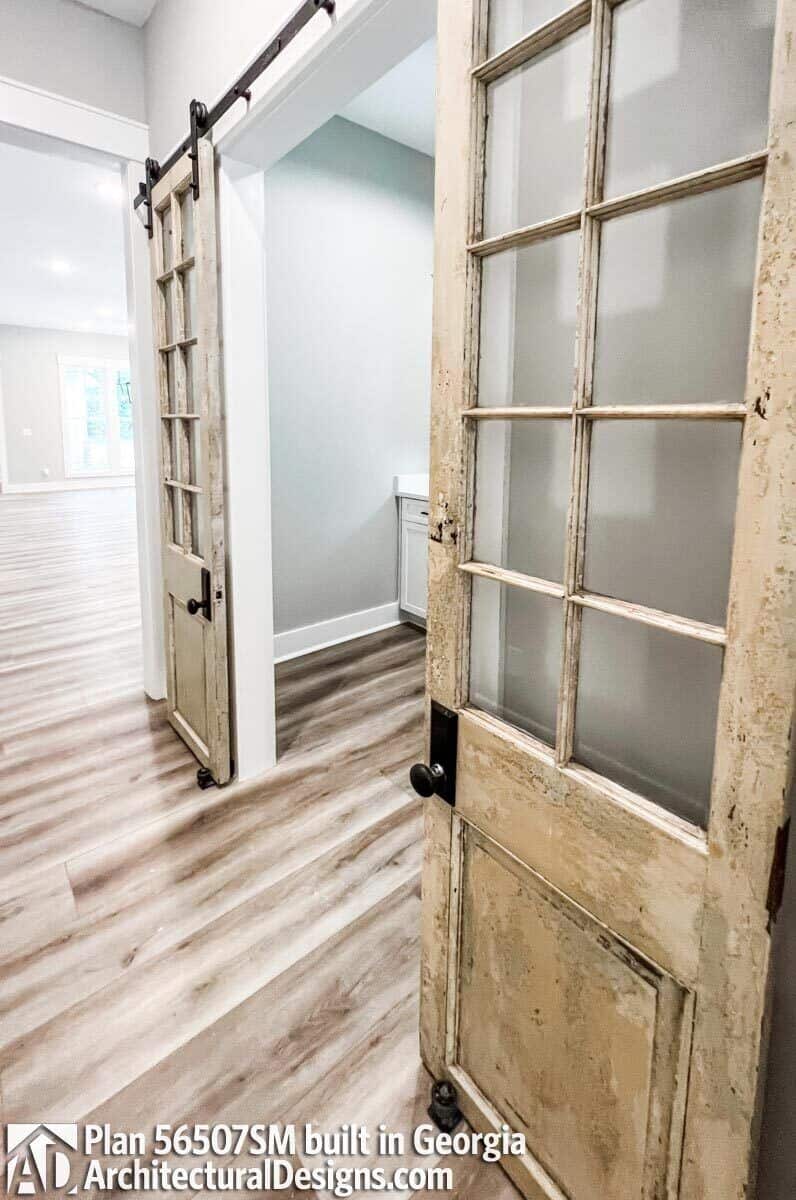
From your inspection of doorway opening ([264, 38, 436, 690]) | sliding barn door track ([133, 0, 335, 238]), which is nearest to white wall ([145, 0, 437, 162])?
sliding barn door track ([133, 0, 335, 238])

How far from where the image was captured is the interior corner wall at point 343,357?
3.59 metres

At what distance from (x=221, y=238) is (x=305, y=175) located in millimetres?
1639

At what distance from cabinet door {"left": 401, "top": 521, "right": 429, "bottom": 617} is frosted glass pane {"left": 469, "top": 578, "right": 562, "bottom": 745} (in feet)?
10.3

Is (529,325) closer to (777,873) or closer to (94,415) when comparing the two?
(777,873)

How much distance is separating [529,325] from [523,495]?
0.26 meters

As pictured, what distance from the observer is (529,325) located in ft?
3.34

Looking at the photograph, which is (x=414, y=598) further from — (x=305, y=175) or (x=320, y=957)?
(x=320, y=957)

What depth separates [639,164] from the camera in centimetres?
83

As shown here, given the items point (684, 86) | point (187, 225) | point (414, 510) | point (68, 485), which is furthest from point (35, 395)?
point (684, 86)

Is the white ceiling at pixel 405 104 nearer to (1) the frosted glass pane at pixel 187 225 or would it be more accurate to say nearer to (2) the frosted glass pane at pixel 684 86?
(1) the frosted glass pane at pixel 187 225

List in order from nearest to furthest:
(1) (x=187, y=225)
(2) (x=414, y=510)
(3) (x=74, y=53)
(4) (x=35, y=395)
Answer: (1) (x=187, y=225), (3) (x=74, y=53), (2) (x=414, y=510), (4) (x=35, y=395)

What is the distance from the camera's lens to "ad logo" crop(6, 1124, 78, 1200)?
4.02ft

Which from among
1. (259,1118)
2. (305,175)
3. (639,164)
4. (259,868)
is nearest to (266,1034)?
(259,1118)

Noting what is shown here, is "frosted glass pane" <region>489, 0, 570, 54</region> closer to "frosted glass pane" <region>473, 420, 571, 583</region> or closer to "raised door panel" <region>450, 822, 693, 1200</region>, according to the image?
"frosted glass pane" <region>473, 420, 571, 583</region>
